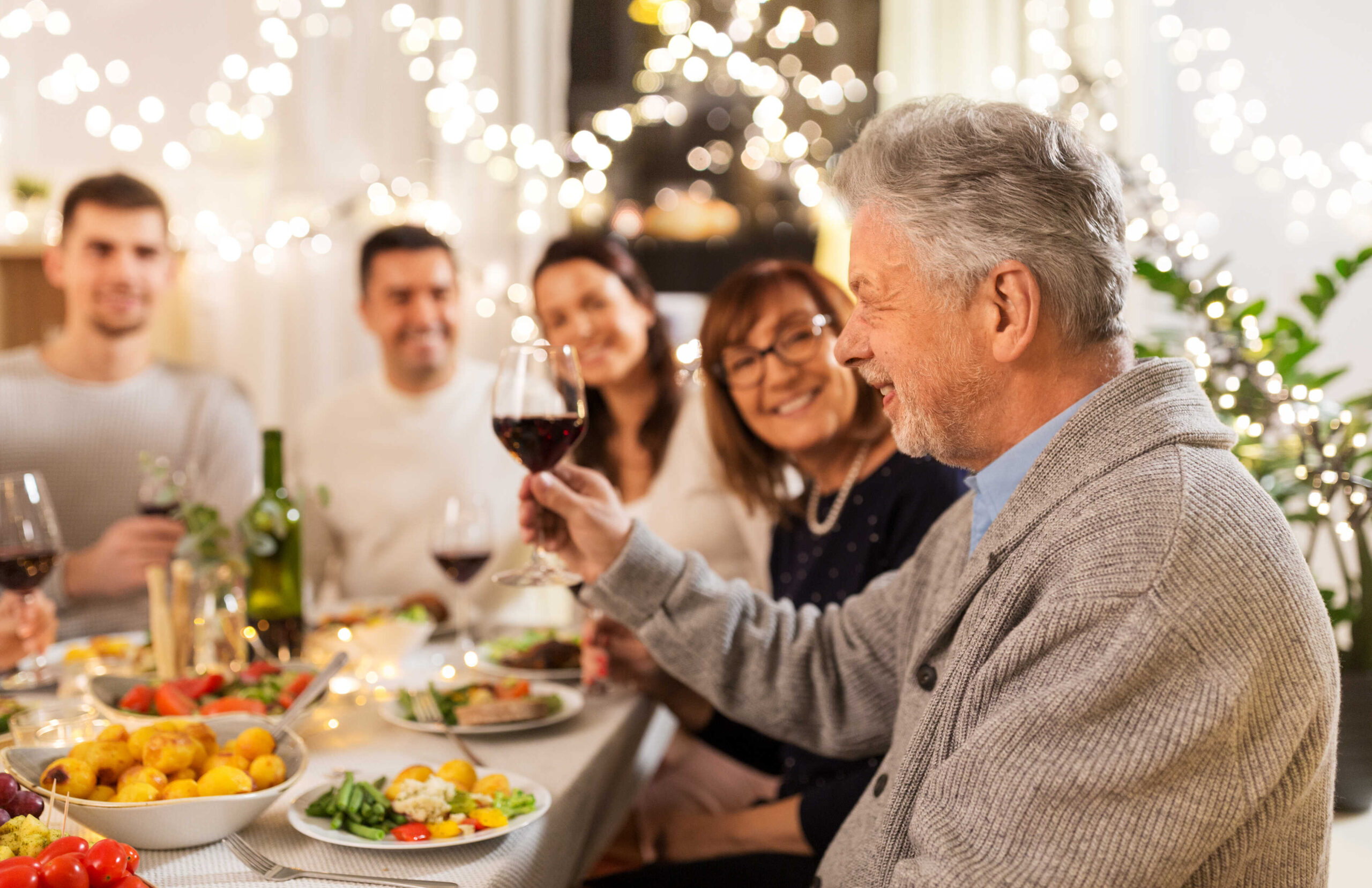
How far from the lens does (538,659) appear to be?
5.37 ft

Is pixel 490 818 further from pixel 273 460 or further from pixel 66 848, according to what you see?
pixel 273 460

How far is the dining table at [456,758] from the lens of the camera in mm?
886

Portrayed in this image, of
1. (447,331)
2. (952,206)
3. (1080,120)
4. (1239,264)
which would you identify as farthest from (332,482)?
(1239,264)

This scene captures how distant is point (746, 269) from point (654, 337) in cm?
67

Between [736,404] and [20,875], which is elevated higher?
[736,404]

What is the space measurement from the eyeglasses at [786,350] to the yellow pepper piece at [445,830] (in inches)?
38.1

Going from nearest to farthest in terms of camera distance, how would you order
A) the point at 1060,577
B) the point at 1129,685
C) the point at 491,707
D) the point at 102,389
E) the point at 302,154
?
the point at 1129,685
the point at 1060,577
the point at 491,707
the point at 102,389
the point at 302,154

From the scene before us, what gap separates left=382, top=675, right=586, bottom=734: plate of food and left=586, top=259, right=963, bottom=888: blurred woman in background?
0.56 feet

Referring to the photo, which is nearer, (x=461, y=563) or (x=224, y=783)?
(x=224, y=783)

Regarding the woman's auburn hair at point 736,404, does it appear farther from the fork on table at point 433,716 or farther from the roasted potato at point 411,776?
the roasted potato at point 411,776

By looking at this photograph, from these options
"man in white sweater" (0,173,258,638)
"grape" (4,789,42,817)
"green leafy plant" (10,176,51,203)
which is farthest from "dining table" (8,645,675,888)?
"green leafy plant" (10,176,51,203)

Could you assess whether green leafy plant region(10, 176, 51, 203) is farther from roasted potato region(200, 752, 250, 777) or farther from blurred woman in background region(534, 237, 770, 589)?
roasted potato region(200, 752, 250, 777)

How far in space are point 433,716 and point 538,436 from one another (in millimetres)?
384

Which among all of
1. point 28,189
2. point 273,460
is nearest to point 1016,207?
point 273,460
